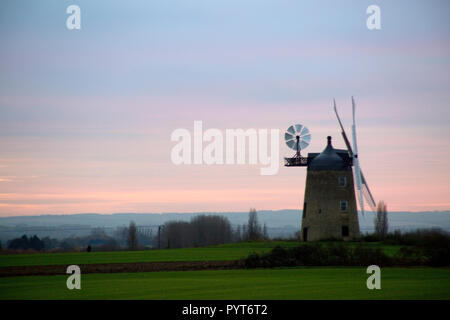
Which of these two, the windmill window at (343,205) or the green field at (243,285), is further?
the windmill window at (343,205)

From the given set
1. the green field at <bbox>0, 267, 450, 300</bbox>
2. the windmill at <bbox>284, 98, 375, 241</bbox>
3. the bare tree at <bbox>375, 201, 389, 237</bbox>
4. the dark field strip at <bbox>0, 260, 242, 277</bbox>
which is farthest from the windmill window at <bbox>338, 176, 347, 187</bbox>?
the green field at <bbox>0, 267, 450, 300</bbox>

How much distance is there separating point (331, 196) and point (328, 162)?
3999mm

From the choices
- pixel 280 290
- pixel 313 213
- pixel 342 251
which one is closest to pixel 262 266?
pixel 342 251

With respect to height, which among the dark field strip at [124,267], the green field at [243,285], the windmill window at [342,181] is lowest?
the dark field strip at [124,267]

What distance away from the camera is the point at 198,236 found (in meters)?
166

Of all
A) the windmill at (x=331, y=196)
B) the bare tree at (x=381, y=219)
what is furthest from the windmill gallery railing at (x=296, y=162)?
the bare tree at (x=381, y=219)

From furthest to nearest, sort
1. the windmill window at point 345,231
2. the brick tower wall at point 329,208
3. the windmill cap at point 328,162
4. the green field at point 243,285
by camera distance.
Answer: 1. the windmill cap at point 328,162
2. the brick tower wall at point 329,208
3. the windmill window at point 345,231
4. the green field at point 243,285

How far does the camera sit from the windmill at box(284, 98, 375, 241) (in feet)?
260

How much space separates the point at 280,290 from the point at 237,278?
24.8 ft

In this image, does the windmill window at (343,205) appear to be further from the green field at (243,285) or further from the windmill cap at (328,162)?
the green field at (243,285)

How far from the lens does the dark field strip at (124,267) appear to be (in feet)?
161

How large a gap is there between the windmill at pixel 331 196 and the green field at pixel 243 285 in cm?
3123

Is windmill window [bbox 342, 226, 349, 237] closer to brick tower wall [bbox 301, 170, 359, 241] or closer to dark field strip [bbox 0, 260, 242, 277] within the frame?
brick tower wall [bbox 301, 170, 359, 241]
